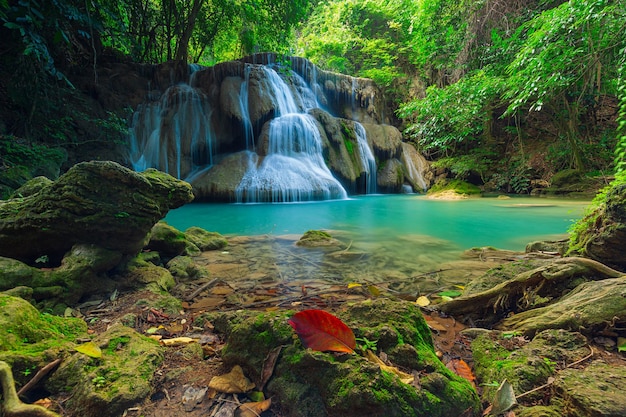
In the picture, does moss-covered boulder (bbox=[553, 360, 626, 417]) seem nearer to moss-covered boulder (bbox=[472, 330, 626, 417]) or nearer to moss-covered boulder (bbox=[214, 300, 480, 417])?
moss-covered boulder (bbox=[472, 330, 626, 417])

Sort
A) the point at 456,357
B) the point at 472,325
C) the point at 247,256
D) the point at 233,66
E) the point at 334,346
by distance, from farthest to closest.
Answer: the point at 233,66 → the point at 247,256 → the point at 472,325 → the point at 456,357 → the point at 334,346

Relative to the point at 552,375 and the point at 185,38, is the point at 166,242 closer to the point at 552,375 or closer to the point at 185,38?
the point at 552,375

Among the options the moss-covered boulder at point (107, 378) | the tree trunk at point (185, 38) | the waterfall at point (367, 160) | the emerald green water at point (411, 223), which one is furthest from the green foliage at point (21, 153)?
the waterfall at point (367, 160)

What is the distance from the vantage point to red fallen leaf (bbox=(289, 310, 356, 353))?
114 cm

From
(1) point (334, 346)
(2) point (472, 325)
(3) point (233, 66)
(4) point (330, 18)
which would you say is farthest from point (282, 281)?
(4) point (330, 18)

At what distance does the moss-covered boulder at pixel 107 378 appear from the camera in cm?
103

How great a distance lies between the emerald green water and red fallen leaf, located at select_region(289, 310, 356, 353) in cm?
380

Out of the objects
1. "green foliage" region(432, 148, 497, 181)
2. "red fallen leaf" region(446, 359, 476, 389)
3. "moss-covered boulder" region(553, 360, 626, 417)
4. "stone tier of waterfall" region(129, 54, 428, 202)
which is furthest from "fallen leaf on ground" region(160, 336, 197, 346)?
"green foliage" region(432, 148, 497, 181)

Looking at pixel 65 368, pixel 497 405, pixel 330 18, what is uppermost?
pixel 330 18

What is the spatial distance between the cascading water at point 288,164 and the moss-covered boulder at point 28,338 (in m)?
10.0

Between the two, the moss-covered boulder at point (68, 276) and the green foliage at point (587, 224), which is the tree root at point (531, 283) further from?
the moss-covered boulder at point (68, 276)

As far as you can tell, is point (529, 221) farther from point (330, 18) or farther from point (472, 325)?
point (330, 18)

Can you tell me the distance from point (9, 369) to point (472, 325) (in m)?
2.25

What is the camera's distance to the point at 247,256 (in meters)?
3.90
